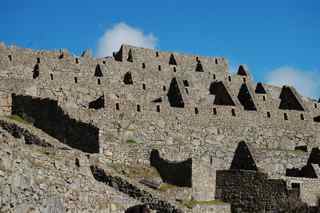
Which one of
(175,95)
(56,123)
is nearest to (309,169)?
(175,95)

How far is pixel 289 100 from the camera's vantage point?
160 feet

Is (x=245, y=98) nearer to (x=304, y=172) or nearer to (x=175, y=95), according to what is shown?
(x=175, y=95)

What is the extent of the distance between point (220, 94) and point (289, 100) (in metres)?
5.62

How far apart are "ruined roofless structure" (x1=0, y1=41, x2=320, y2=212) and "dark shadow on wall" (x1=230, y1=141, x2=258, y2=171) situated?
0.20ft

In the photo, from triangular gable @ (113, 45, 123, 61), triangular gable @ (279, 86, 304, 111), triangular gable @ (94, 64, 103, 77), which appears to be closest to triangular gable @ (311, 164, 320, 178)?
triangular gable @ (279, 86, 304, 111)

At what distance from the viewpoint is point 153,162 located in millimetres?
32719

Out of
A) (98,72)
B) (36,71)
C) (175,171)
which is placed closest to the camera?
(175,171)

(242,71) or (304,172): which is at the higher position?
(242,71)

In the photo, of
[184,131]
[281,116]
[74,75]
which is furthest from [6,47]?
[281,116]

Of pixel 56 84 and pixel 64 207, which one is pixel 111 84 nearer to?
pixel 56 84

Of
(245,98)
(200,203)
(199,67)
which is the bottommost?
(200,203)

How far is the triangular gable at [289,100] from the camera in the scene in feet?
156

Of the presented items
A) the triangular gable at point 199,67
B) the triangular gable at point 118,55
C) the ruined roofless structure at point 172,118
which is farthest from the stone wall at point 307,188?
the triangular gable at point 118,55

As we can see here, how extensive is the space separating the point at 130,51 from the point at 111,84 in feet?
24.4
